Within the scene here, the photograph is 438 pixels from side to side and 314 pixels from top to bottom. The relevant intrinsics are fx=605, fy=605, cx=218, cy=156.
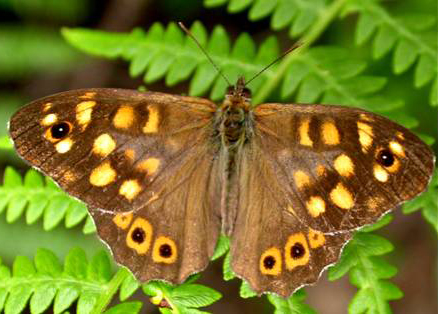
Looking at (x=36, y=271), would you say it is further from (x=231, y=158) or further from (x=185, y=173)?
(x=231, y=158)

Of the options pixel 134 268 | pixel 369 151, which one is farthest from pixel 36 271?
pixel 369 151

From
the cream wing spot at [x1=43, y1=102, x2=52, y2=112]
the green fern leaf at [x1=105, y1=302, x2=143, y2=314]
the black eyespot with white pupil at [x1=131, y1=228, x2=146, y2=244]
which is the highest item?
the cream wing spot at [x1=43, y1=102, x2=52, y2=112]

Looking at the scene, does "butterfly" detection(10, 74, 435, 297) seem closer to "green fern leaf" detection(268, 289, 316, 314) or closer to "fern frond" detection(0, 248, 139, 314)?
"green fern leaf" detection(268, 289, 316, 314)

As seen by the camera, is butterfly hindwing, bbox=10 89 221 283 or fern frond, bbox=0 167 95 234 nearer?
butterfly hindwing, bbox=10 89 221 283

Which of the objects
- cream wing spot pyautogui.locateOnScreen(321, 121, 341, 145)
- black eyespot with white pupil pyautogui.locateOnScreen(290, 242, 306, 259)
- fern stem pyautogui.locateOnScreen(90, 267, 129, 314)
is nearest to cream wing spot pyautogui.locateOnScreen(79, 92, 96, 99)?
fern stem pyautogui.locateOnScreen(90, 267, 129, 314)

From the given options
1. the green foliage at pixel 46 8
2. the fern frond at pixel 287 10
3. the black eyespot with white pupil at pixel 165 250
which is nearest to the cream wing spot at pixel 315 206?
the black eyespot with white pupil at pixel 165 250

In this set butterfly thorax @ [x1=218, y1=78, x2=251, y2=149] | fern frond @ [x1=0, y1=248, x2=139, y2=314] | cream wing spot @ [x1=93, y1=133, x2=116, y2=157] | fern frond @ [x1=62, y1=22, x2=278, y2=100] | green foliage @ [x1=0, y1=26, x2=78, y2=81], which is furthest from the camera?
green foliage @ [x1=0, y1=26, x2=78, y2=81]
